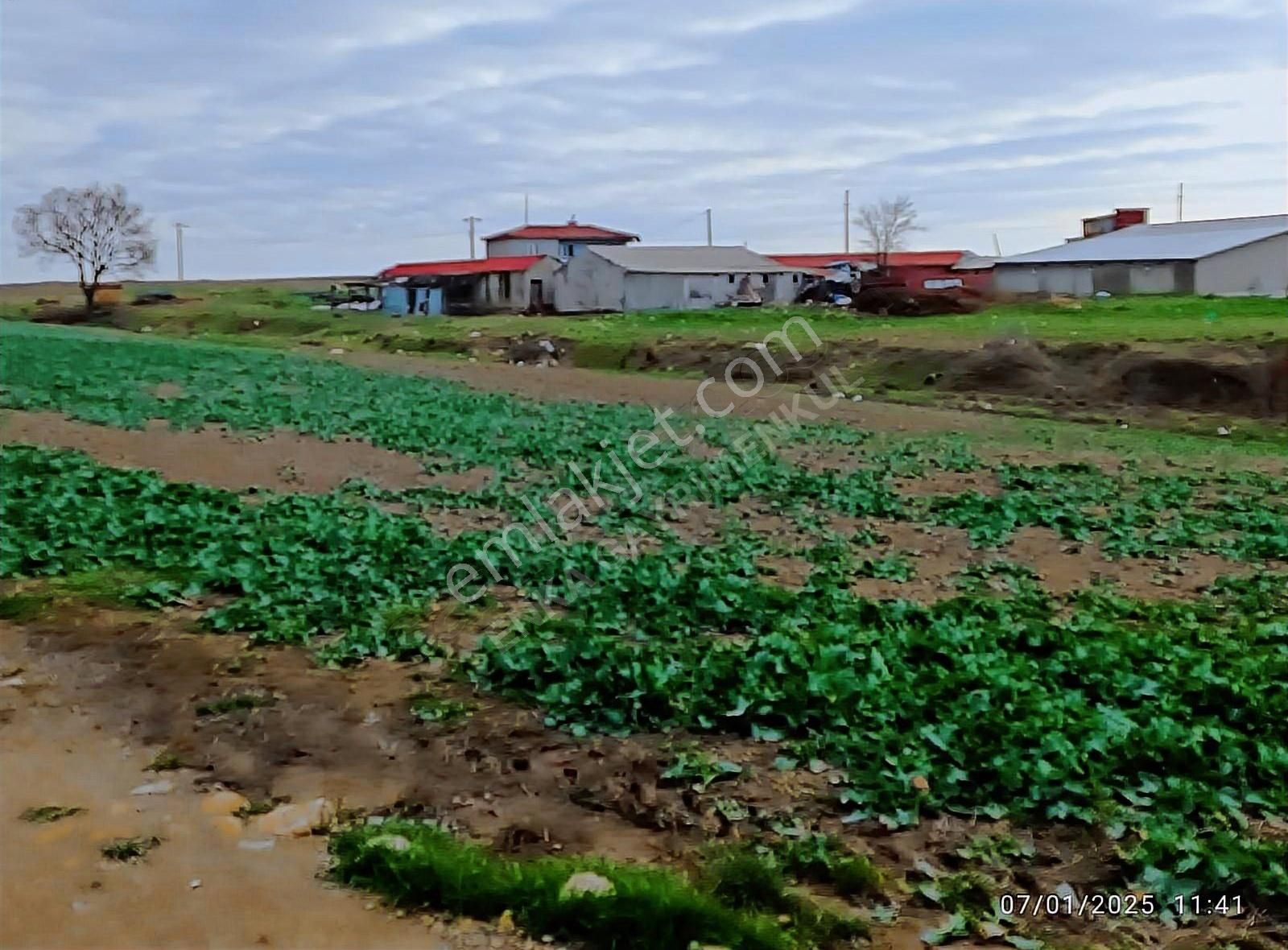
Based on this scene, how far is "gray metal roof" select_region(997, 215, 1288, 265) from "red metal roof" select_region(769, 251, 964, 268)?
9701 mm

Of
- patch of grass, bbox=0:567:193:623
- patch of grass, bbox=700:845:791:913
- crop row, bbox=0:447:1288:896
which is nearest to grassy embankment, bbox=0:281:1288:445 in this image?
crop row, bbox=0:447:1288:896

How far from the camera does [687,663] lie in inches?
298

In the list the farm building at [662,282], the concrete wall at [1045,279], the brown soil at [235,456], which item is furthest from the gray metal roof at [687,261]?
the brown soil at [235,456]

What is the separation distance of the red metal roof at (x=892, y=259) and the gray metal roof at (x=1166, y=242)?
31.8 feet

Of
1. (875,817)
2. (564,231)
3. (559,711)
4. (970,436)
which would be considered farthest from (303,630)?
(564,231)

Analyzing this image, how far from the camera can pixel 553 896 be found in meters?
4.73

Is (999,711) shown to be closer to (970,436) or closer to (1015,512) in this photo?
(1015,512)

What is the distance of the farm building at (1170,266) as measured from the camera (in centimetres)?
4738

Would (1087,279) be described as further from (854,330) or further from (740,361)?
(740,361)

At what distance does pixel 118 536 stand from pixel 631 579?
4691 millimetres

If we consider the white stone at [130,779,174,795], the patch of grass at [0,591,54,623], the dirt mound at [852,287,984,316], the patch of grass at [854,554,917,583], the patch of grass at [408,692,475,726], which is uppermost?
the dirt mound at [852,287,984,316]

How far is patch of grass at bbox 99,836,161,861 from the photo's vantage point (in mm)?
5152

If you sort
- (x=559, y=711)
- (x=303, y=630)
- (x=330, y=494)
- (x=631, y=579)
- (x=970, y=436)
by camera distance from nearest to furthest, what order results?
(x=559, y=711) → (x=303, y=630) → (x=631, y=579) → (x=330, y=494) → (x=970, y=436)

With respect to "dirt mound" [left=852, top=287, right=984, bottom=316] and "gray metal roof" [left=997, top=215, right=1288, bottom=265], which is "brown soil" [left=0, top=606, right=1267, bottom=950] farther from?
"gray metal roof" [left=997, top=215, right=1288, bottom=265]
